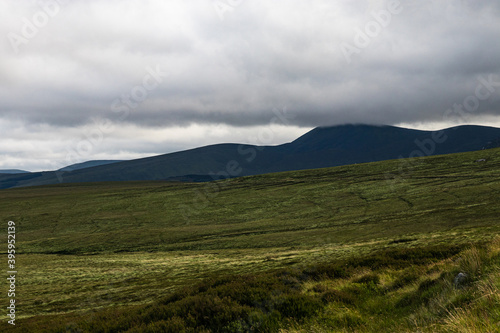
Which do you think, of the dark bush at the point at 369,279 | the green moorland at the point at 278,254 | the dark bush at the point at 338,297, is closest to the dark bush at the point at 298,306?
the green moorland at the point at 278,254

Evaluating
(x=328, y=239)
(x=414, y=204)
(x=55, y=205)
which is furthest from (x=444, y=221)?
(x=55, y=205)

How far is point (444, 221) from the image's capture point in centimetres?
5350

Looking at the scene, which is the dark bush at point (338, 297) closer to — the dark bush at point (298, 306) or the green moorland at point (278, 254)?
the green moorland at point (278, 254)

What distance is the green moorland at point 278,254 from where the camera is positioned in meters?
12.9

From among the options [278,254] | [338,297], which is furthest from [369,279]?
[278,254]

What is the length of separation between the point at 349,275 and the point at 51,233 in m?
107

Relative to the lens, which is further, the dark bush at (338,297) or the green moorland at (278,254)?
the dark bush at (338,297)

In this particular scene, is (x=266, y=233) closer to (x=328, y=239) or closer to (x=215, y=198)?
(x=328, y=239)

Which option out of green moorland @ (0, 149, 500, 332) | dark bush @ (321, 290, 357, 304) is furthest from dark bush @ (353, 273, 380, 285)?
dark bush @ (321, 290, 357, 304)

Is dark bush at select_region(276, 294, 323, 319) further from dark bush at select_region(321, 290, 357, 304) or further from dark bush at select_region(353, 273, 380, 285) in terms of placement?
dark bush at select_region(353, 273, 380, 285)

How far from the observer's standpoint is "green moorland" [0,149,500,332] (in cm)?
1285

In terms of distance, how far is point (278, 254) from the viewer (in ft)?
154

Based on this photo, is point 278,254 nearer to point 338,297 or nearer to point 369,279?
point 369,279

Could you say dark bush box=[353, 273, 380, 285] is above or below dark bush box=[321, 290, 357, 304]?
below
